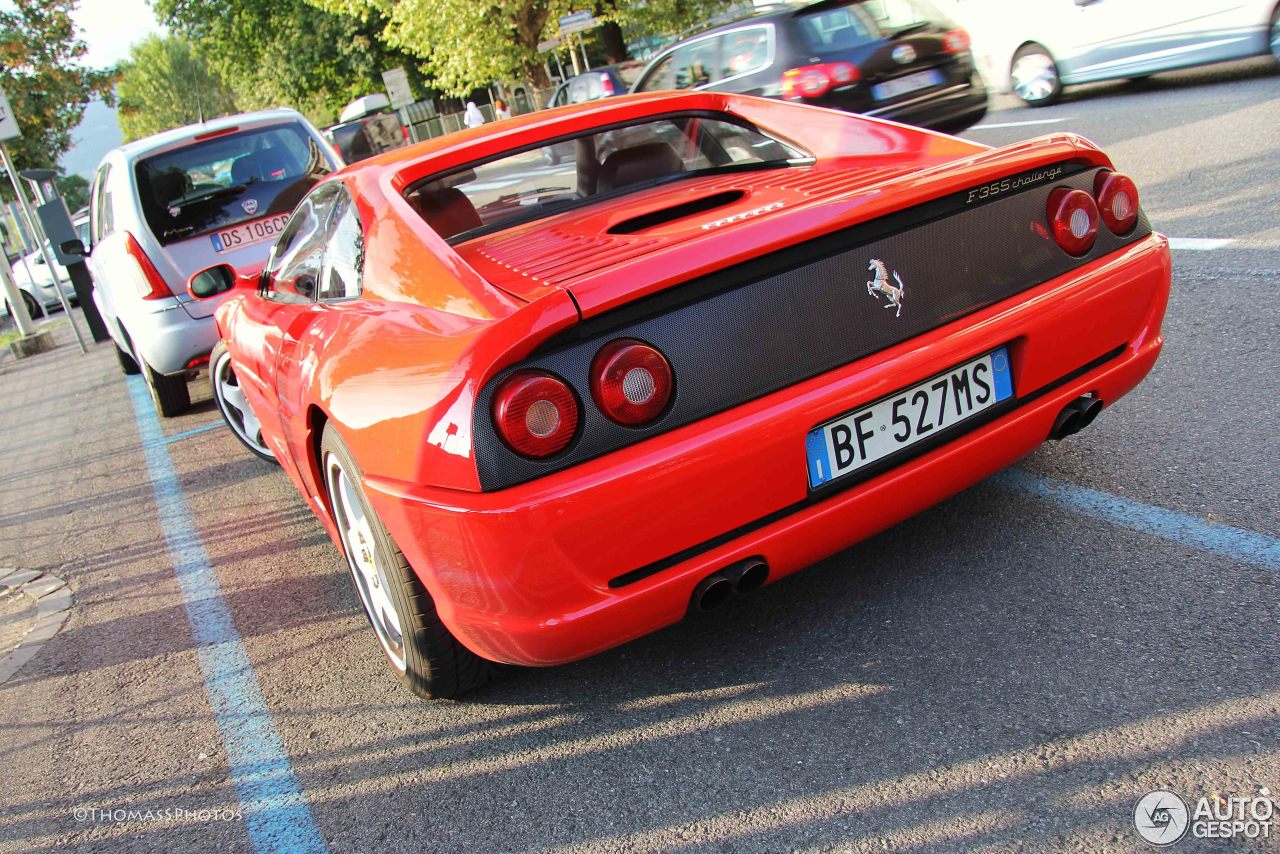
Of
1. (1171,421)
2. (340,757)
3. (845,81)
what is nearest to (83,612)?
(340,757)

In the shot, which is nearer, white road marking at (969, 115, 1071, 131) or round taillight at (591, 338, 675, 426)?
round taillight at (591, 338, 675, 426)

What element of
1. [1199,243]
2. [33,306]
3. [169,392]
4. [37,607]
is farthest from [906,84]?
[33,306]

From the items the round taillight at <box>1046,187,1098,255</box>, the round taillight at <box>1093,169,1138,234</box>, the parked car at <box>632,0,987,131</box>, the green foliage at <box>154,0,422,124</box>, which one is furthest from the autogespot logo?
the green foliage at <box>154,0,422,124</box>

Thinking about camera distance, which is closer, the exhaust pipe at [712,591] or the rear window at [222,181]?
the exhaust pipe at [712,591]

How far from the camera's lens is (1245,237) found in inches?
211

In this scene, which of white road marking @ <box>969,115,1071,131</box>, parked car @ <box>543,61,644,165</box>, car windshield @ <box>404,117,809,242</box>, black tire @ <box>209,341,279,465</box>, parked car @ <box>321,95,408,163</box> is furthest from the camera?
parked car @ <box>321,95,408,163</box>

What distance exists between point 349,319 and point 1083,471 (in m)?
2.26

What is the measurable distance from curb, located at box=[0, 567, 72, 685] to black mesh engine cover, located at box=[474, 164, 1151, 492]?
8.99 feet

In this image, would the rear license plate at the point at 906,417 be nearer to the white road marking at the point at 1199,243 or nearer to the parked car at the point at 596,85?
the white road marking at the point at 1199,243

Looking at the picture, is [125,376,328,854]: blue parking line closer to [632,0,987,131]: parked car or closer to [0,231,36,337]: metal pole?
[632,0,987,131]: parked car

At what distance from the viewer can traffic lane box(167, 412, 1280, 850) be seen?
2193mm

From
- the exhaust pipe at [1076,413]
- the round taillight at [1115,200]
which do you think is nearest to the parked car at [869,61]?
the round taillight at [1115,200]

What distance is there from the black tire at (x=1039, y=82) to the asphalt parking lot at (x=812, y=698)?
757 centimetres

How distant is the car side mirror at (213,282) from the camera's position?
15.5 ft
